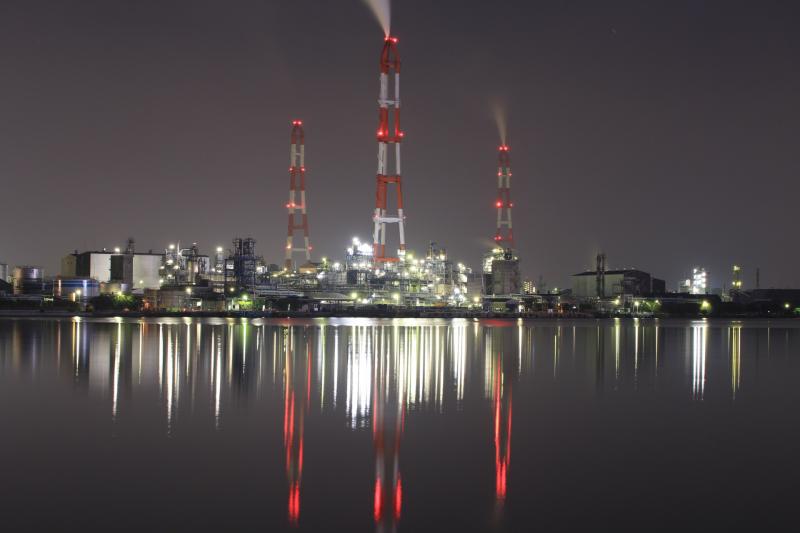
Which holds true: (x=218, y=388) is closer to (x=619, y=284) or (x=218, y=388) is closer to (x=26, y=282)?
(x=26, y=282)

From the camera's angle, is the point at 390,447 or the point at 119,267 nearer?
the point at 390,447

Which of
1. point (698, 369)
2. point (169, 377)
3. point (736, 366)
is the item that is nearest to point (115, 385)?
point (169, 377)

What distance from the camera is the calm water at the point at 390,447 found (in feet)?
20.9

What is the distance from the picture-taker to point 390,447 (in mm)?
8859

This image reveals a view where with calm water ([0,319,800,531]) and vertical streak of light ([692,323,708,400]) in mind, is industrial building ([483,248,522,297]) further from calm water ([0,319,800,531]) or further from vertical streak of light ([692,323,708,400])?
calm water ([0,319,800,531])

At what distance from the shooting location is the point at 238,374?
51.0ft

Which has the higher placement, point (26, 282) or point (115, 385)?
point (26, 282)

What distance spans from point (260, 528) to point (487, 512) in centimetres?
178

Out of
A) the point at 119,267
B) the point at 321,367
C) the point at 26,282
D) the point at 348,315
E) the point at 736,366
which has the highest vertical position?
the point at 119,267

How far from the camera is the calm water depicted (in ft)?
20.9

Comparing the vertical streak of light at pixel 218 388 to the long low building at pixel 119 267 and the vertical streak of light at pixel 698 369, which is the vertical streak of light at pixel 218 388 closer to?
the vertical streak of light at pixel 698 369

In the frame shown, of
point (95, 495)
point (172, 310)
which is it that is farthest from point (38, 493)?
point (172, 310)

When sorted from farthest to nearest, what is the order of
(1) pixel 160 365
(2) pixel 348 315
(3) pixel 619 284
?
(3) pixel 619 284, (2) pixel 348 315, (1) pixel 160 365

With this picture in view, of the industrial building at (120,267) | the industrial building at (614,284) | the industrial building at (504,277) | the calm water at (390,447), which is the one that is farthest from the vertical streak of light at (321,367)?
the industrial building at (614,284)
